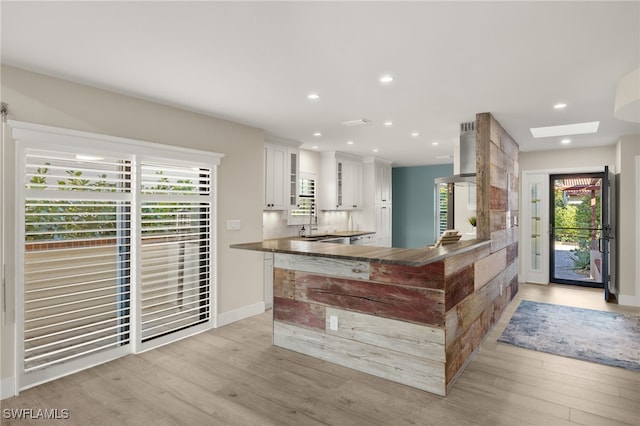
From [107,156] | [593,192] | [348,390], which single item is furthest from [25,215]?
[593,192]

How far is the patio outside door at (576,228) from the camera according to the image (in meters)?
6.69

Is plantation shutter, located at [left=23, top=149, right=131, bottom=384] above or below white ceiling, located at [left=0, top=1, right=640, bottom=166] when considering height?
below

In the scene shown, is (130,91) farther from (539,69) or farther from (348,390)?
(539,69)

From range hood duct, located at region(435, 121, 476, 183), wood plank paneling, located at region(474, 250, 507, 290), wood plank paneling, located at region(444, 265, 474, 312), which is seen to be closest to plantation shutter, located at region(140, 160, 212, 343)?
wood plank paneling, located at region(444, 265, 474, 312)

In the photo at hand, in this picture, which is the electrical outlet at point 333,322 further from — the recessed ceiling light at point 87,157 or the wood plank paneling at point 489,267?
the recessed ceiling light at point 87,157

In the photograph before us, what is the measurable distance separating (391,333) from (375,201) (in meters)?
4.89

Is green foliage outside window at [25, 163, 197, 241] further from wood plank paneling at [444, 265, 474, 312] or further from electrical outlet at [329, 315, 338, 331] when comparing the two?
wood plank paneling at [444, 265, 474, 312]

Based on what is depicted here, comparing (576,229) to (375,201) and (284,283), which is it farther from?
(284,283)

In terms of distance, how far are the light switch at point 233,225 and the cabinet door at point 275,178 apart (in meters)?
0.84

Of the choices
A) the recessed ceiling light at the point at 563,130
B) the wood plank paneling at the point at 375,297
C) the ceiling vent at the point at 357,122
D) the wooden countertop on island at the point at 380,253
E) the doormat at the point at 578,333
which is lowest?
the doormat at the point at 578,333

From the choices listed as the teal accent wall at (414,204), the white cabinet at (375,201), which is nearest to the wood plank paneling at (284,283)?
the white cabinet at (375,201)

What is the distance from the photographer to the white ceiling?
2096 mm

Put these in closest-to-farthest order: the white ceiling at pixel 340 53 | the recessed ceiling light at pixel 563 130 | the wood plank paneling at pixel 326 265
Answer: the white ceiling at pixel 340 53, the wood plank paneling at pixel 326 265, the recessed ceiling light at pixel 563 130

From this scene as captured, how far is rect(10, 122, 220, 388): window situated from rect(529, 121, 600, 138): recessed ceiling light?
4710mm
